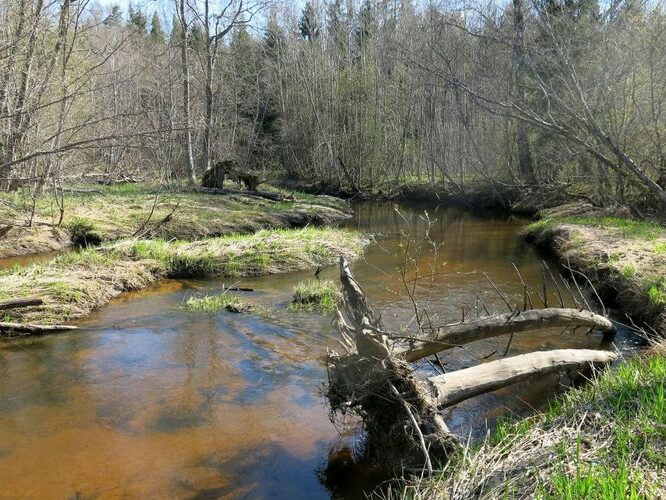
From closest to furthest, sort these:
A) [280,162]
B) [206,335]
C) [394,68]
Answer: [206,335] → [394,68] → [280,162]

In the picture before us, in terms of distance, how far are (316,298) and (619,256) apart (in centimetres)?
561

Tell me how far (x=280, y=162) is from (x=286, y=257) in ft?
83.1

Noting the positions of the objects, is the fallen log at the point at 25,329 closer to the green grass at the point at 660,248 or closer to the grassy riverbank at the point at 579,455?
the grassy riverbank at the point at 579,455

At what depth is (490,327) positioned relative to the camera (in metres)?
5.64

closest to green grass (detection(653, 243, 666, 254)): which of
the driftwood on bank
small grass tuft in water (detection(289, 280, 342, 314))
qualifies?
small grass tuft in water (detection(289, 280, 342, 314))

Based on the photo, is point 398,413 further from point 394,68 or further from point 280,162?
point 280,162

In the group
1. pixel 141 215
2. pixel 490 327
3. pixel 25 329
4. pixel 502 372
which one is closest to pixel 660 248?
pixel 490 327

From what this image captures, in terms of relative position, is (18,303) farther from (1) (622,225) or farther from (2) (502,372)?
(1) (622,225)

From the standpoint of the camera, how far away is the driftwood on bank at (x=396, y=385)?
4.04m

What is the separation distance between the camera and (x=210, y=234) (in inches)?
593

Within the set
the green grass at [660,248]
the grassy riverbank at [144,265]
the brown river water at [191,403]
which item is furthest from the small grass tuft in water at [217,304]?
the green grass at [660,248]

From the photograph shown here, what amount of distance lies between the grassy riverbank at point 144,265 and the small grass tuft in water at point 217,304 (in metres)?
1.48

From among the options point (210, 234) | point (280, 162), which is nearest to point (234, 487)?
point (210, 234)

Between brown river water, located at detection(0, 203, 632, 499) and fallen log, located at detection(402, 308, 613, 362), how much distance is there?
26.9 inches
